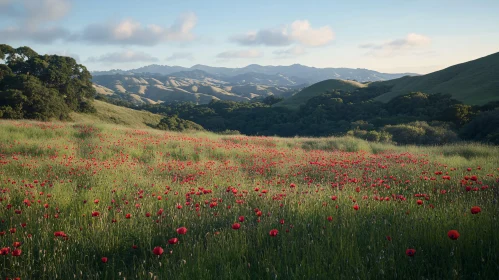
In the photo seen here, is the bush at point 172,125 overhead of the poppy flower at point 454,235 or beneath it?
beneath

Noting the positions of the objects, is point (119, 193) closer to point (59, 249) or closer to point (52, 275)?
point (59, 249)

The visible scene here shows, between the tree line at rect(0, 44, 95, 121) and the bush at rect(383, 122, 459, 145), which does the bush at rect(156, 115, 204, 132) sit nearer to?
the tree line at rect(0, 44, 95, 121)

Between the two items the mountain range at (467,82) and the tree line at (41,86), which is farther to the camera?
the mountain range at (467,82)

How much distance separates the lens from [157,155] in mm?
12148

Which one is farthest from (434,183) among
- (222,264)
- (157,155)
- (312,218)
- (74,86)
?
(74,86)

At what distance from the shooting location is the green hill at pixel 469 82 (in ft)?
156

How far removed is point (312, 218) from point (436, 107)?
55.4m

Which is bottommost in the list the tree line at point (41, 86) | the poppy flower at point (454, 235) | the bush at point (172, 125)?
the bush at point (172, 125)

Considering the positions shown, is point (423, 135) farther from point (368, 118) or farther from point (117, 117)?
point (117, 117)

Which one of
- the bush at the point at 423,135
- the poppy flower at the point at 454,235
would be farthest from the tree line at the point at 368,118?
the poppy flower at the point at 454,235

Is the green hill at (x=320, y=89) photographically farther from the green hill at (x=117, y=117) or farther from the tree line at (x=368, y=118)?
the green hill at (x=117, y=117)

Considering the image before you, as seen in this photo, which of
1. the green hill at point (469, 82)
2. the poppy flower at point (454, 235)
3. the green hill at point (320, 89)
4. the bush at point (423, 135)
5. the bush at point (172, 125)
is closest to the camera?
the poppy flower at point (454, 235)

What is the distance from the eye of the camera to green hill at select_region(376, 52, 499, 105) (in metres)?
47.5

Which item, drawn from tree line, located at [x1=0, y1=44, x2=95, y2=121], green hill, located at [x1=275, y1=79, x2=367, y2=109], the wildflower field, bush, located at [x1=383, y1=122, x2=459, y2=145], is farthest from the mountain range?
tree line, located at [x1=0, y1=44, x2=95, y2=121]
